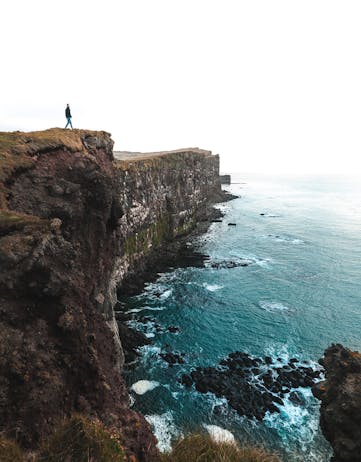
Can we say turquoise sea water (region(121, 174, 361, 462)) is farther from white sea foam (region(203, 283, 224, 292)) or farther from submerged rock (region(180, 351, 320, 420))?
submerged rock (region(180, 351, 320, 420))

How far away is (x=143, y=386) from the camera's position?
116 ft

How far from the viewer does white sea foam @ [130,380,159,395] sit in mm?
34500

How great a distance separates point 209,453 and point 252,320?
44.1 m

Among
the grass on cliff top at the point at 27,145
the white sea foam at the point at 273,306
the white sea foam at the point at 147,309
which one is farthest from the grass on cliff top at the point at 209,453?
the white sea foam at the point at 273,306

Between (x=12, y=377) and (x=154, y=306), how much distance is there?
1713 inches

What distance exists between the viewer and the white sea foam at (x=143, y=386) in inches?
1358

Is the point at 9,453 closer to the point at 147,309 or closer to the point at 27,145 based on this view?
the point at 27,145

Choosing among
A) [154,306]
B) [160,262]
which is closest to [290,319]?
[154,306]

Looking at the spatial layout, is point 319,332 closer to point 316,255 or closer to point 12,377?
point 316,255

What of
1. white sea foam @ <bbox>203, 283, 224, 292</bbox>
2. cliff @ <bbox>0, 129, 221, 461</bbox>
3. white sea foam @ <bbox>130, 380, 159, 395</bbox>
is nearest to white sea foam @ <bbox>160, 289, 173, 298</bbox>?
white sea foam @ <bbox>203, 283, 224, 292</bbox>

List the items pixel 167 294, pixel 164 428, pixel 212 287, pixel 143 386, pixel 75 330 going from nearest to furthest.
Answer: pixel 75 330 → pixel 164 428 → pixel 143 386 → pixel 167 294 → pixel 212 287

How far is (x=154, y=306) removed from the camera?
177 ft

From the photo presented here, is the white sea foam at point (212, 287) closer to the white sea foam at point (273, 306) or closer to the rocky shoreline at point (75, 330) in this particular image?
the white sea foam at point (273, 306)

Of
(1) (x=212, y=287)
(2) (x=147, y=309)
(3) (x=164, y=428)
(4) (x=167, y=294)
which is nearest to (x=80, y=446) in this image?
(3) (x=164, y=428)
